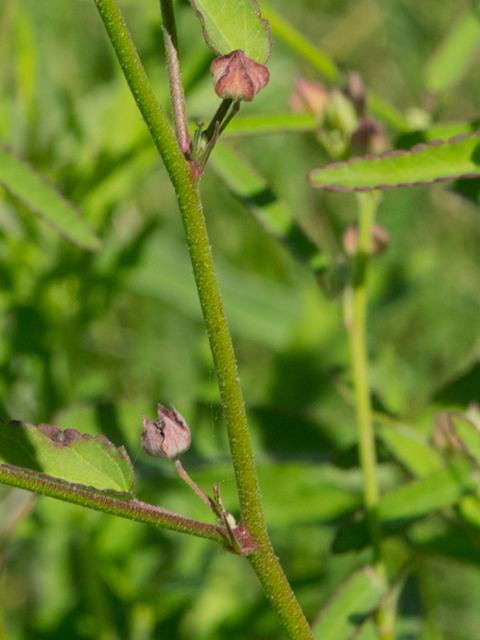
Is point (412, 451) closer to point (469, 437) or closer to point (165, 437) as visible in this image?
point (469, 437)

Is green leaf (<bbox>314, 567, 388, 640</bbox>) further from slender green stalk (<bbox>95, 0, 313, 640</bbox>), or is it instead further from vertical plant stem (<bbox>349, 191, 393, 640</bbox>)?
slender green stalk (<bbox>95, 0, 313, 640</bbox>)

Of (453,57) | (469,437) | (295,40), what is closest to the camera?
(469,437)

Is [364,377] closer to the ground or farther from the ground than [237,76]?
closer to the ground

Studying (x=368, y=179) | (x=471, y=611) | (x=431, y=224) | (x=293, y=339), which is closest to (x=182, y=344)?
(x=293, y=339)

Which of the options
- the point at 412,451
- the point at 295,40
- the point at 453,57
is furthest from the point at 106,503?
the point at 453,57

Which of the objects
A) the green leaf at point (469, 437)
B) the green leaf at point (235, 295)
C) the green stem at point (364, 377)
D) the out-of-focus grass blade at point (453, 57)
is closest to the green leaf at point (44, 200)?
the green stem at point (364, 377)

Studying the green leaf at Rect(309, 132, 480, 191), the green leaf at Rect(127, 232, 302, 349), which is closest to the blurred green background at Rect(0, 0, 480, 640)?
the green leaf at Rect(127, 232, 302, 349)
